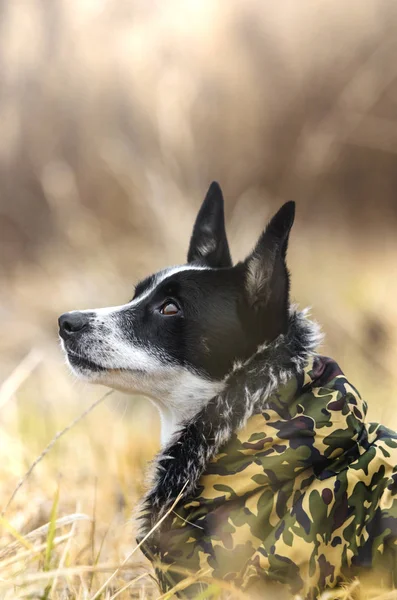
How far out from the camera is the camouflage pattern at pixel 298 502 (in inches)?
62.1

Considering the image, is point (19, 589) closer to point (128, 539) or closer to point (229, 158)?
point (128, 539)

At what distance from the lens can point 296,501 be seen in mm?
1638

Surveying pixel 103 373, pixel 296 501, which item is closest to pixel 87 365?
pixel 103 373

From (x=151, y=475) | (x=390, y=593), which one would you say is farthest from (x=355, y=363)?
(x=390, y=593)

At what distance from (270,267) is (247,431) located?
0.45 metres

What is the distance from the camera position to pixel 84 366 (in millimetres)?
1984

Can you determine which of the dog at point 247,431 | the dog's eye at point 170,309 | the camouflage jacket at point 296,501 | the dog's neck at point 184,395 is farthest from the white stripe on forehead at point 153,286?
the camouflage jacket at point 296,501

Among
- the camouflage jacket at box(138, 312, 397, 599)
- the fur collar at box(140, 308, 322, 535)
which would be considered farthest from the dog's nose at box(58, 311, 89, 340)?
the camouflage jacket at box(138, 312, 397, 599)

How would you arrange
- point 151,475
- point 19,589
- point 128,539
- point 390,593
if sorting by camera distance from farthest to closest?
point 128,539 → point 151,475 → point 19,589 → point 390,593

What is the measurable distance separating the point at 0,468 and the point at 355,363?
2197 mm

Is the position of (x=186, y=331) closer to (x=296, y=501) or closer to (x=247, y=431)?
(x=247, y=431)

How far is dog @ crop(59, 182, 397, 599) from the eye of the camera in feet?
5.23

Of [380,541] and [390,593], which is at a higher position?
[380,541]

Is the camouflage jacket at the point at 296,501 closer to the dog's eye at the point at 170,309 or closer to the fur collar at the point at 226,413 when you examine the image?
the fur collar at the point at 226,413
